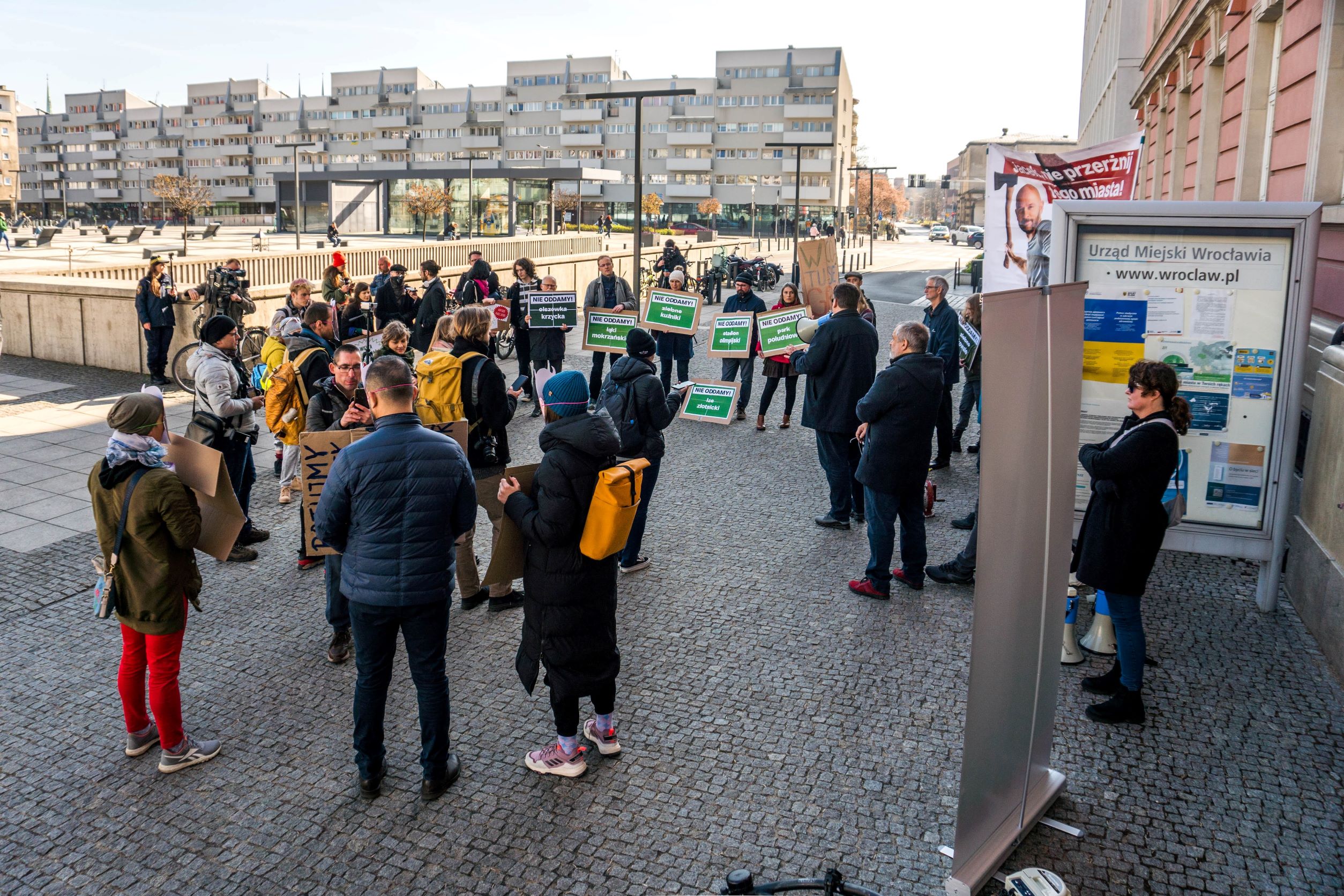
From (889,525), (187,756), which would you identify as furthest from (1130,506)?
(187,756)

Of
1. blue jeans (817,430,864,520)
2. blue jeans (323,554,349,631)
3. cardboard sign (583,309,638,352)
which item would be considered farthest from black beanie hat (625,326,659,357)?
cardboard sign (583,309,638,352)

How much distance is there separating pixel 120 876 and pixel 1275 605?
6.58m

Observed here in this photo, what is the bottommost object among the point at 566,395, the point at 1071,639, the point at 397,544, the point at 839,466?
the point at 1071,639

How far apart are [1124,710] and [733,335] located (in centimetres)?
768

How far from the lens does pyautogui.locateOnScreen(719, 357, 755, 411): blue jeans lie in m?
12.6

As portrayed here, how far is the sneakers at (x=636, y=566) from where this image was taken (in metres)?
7.21

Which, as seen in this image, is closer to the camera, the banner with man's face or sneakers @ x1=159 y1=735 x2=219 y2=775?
sneakers @ x1=159 y1=735 x2=219 y2=775

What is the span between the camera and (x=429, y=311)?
13422mm

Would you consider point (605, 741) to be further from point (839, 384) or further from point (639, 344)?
point (839, 384)

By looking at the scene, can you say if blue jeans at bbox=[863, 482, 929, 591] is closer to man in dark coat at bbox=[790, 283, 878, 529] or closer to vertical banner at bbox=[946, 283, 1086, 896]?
man in dark coat at bbox=[790, 283, 878, 529]

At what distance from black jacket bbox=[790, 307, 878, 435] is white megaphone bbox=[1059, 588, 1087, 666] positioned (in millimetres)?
2626

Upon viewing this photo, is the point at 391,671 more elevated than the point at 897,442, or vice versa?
the point at 897,442

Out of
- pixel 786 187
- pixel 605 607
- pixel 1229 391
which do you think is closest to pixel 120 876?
pixel 605 607

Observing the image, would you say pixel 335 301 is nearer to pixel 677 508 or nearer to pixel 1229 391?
pixel 677 508
